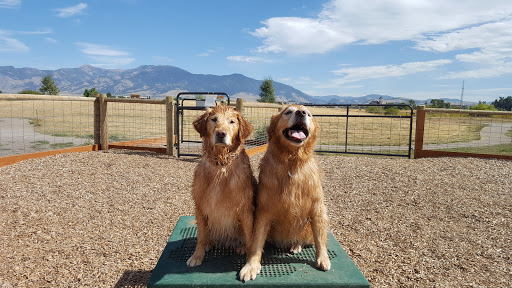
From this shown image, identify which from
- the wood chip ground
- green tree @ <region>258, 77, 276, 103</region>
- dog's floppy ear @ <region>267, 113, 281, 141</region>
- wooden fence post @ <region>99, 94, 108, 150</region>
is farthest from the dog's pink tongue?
green tree @ <region>258, 77, 276, 103</region>

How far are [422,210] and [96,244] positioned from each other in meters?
4.89

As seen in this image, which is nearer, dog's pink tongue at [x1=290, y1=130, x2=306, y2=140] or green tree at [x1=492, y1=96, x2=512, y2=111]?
dog's pink tongue at [x1=290, y1=130, x2=306, y2=140]

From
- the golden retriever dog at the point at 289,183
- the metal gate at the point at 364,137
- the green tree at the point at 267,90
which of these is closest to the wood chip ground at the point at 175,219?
the golden retriever dog at the point at 289,183

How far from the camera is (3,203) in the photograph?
514 cm

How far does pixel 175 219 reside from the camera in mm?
4875

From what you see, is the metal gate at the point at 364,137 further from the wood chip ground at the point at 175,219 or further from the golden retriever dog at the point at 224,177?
the wood chip ground at the point at 175,219

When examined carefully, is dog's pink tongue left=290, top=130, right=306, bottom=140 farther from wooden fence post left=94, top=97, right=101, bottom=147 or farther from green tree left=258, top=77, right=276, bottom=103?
green tree left=258, top=77, right=276, bottom=103

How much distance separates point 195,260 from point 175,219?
2.49 m

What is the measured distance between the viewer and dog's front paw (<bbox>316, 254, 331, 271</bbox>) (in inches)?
95.6

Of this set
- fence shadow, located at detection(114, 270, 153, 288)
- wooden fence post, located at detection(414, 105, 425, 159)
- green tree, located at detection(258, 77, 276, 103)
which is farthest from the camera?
green tree, located at detection(258, 77, 276, 103)

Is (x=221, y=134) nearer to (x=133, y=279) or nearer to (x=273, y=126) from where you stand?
(x=273, y=126)

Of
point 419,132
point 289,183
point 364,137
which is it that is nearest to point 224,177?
point 289,183

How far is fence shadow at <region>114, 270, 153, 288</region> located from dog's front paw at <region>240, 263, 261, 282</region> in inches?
54.1

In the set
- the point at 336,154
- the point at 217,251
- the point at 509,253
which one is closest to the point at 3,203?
the point at 217,251
